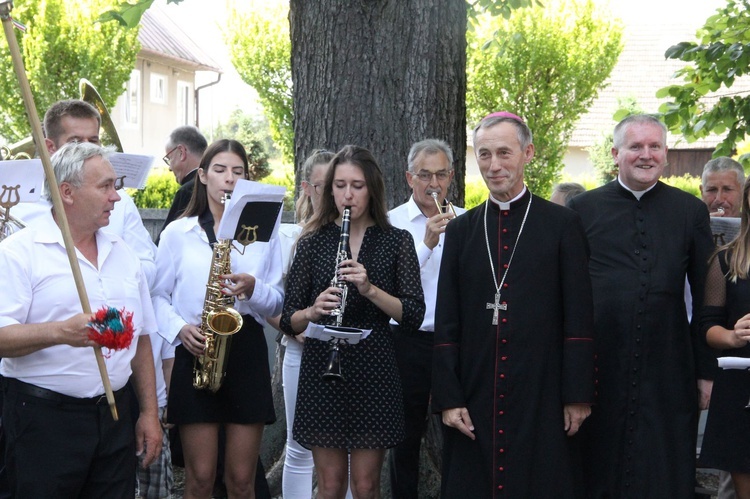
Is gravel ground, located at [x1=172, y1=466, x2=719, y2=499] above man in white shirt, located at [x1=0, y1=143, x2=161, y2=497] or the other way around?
the other way around

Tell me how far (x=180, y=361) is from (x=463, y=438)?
1498 millimetres

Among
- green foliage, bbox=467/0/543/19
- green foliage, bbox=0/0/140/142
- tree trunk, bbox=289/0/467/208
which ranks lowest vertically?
tree trunk, bbox=289/0/467/208

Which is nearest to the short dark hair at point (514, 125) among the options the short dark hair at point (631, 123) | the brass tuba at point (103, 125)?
the short dark hair at point (631, 123)

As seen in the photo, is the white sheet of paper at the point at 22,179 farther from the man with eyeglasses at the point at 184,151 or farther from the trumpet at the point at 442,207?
the man with eyeglasses at the point at 184,151

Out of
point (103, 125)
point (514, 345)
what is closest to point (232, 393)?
point (514, 345)

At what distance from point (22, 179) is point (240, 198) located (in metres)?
1.00

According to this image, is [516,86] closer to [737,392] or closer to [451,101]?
[451,101]

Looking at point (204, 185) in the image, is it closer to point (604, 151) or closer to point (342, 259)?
point (342, 259)

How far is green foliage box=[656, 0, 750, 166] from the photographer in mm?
8656

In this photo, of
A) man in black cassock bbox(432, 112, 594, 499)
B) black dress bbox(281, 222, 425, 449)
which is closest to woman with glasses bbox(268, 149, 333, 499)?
black dress bbox(281, 222, 425, 449)

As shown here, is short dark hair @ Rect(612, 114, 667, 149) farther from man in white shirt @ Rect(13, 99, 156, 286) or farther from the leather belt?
the leather belt

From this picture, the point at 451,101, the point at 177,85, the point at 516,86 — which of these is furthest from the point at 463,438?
the point at 177,85

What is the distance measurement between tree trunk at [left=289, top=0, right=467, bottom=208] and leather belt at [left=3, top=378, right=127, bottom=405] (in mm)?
3086

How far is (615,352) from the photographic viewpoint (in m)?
5.02
